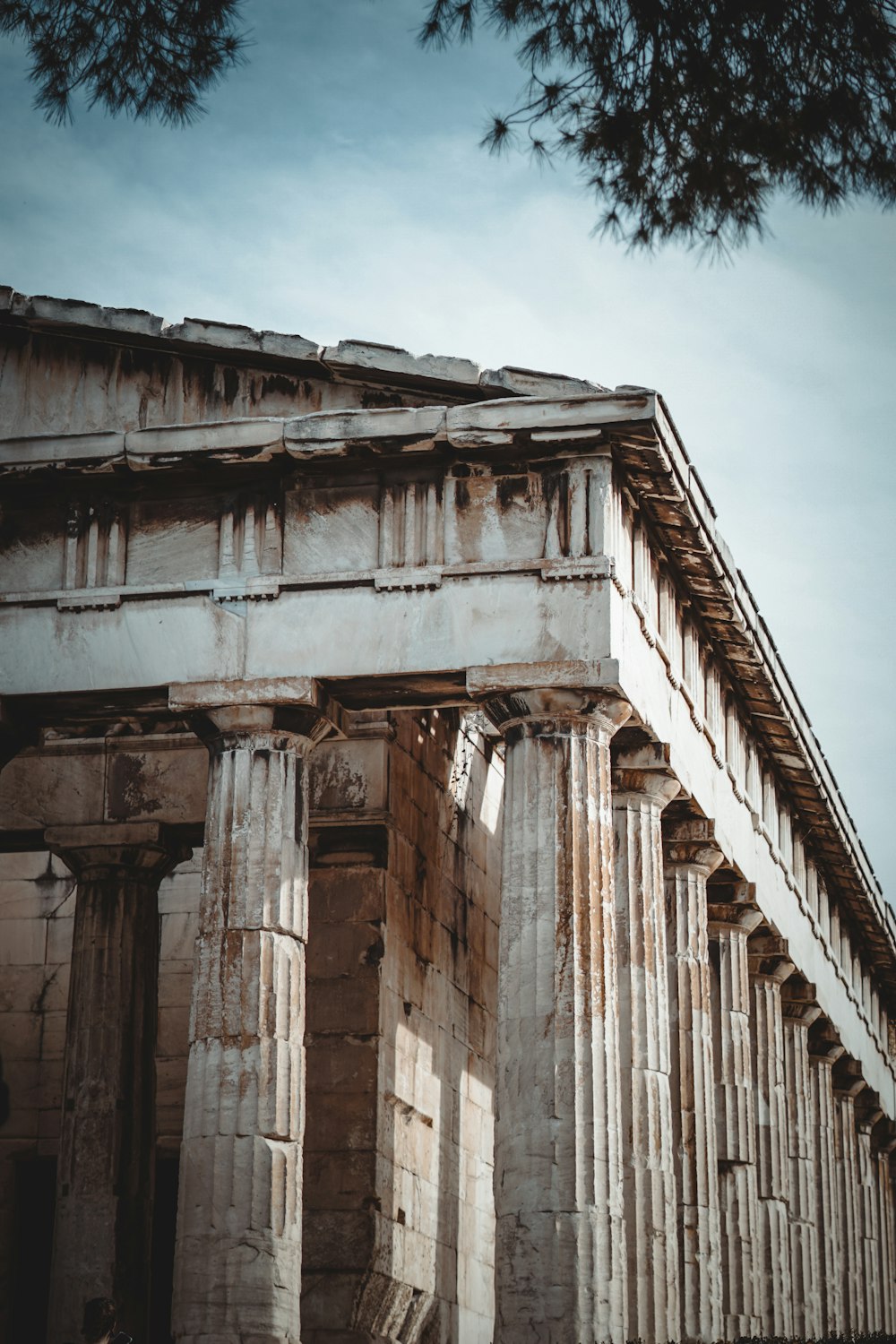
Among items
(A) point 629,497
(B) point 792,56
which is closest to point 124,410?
(A) point 629,497

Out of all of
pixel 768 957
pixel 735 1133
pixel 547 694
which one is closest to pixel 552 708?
pixel 547 694

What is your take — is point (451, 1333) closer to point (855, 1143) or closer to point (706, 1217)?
point (706, 1217)

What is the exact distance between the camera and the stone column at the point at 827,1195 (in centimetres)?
3281

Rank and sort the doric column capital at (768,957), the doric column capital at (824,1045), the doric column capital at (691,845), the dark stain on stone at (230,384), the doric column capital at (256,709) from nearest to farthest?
the doric column capital at (256,709)
the dark stain on stone at (230,384)
the doric column capital at (691,845)
the doric column capital at (768,957)
the doric column capital at (824,1045)

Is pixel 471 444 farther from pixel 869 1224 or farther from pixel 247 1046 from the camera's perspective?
pixel 869 1224

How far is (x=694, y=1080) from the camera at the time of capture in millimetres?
24062

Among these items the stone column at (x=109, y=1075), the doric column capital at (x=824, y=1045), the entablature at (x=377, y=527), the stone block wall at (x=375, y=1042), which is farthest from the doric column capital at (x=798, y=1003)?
the entablature at (x=377, y=527)

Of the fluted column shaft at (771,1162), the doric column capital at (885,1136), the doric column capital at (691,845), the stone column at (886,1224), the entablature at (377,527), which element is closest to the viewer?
the entablature at (377,527)

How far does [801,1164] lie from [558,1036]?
44.9ft

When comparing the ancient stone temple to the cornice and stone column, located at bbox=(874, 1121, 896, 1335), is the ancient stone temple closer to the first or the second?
the cornice

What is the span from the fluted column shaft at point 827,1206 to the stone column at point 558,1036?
Result: 14.0m

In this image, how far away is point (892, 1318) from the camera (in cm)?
4134

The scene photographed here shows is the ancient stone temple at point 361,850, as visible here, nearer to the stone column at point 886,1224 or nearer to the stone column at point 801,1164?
the stone column at point 801,1164

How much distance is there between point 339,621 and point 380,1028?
15.0 feet
